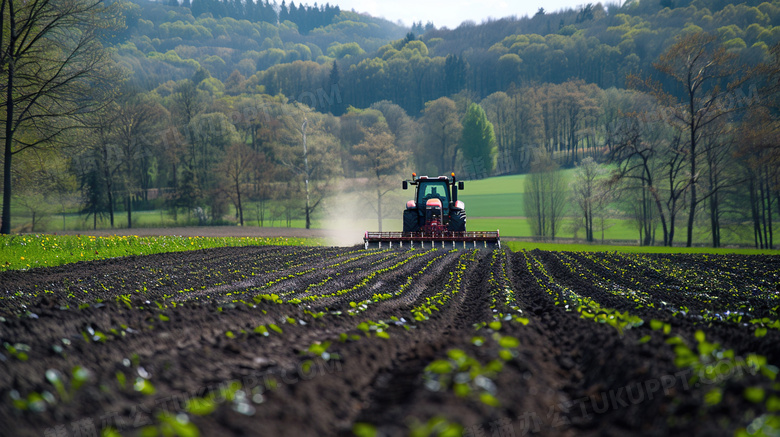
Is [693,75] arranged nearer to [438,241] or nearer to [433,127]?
[438,241]

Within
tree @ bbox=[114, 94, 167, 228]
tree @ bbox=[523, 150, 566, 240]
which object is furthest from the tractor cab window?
tree @ bbox=[114, 94, 167, 228]

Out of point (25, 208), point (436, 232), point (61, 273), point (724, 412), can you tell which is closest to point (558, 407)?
point (724, 412)

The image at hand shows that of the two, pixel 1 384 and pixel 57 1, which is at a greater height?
pixel 57 1

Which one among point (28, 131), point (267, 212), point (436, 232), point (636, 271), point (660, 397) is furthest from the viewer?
point (267, 212)

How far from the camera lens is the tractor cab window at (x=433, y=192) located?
71.1ft

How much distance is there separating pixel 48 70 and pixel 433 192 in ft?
59.8

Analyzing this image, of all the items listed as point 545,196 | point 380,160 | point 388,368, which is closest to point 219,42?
point 380,160

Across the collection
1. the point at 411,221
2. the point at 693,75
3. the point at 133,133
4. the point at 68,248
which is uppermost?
the point at 133,133

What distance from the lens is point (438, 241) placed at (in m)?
20.0

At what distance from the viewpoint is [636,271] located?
44.4 ft

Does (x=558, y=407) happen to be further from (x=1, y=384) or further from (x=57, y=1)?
(x=57, y=1)

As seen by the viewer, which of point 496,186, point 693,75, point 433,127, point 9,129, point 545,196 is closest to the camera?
point 9,129

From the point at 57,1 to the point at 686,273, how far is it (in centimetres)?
2642

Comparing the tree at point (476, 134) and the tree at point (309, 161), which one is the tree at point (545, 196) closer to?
the tree at point (476, 134)
